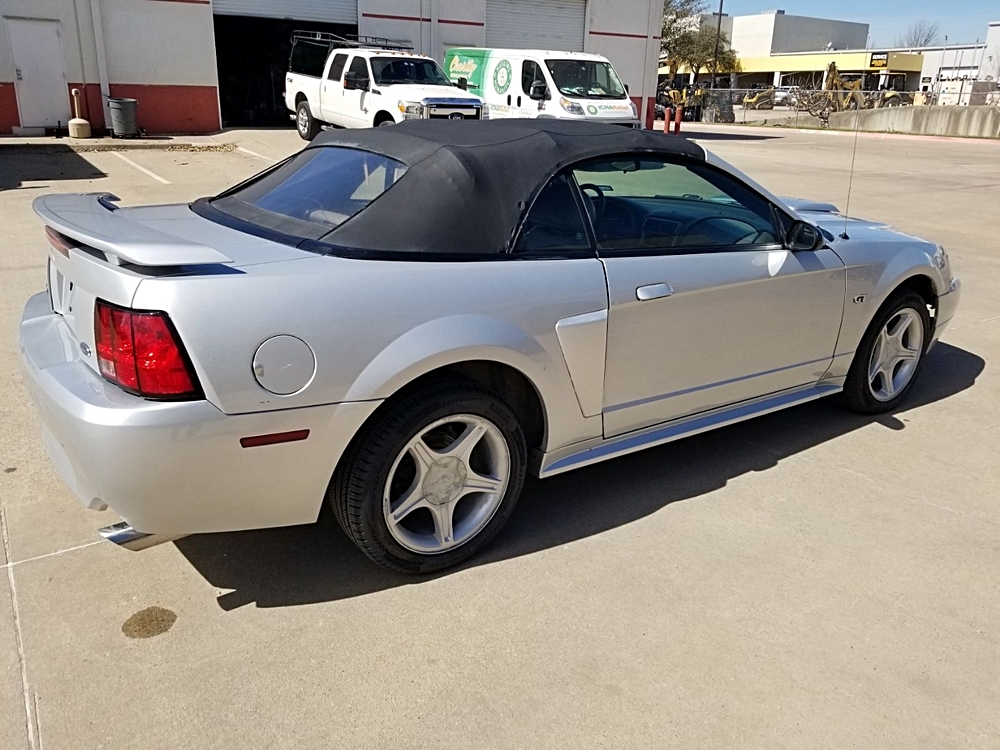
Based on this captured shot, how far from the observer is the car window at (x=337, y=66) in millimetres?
17375

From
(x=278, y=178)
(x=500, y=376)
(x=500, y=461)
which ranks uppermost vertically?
(x=278, y=178)

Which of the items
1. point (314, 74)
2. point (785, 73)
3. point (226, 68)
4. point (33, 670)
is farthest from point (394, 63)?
point (785, 73)

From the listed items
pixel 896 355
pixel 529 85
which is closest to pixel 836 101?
pixel 529 85

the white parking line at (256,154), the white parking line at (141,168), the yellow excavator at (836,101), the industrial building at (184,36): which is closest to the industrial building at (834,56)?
the yellow excavator at (836,101)

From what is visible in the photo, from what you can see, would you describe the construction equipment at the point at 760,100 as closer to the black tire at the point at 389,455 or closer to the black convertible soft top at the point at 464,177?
the black convertible soft top at the point at 464,177

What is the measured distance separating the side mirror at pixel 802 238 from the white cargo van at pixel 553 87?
14.0m

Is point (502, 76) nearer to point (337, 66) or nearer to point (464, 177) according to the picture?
point (337, 66)

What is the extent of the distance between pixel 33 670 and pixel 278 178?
6.90 ft

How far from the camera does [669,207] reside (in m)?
3.85

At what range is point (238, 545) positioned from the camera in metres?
3.18

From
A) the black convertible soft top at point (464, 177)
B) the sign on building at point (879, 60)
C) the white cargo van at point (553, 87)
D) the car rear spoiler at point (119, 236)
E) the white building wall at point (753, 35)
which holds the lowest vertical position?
the car rear spoiler at point (119, 236)

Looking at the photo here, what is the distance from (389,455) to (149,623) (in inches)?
38.1

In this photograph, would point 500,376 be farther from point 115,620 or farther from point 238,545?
point 115,620

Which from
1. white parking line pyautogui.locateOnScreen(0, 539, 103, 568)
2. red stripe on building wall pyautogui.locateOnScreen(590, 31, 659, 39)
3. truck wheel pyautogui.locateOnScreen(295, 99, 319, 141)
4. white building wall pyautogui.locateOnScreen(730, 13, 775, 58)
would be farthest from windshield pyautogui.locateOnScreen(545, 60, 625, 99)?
white building wall pyautogui.locateOnScreen(730, 13, 775, 58)
